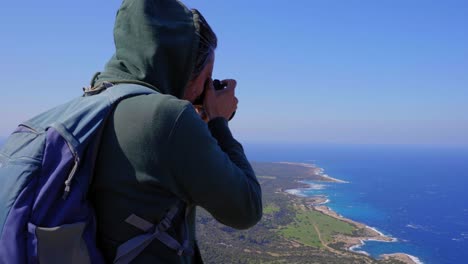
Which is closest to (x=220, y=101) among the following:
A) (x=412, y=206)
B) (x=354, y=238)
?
(x=354, y=238)

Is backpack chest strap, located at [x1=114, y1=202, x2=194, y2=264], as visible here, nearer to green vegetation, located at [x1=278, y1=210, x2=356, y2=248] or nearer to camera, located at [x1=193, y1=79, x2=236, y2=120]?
camera, located at [x1=193, y1=79, x2=236, y2=120]

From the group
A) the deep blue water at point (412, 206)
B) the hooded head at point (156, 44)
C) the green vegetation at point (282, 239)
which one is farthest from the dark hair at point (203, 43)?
the deep blue water at point (412, 206)

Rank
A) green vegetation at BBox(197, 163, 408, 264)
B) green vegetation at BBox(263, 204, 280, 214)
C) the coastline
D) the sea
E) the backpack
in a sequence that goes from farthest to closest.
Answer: green vegetation at BBox(263, 204, 280, 214) → the sea → the coastline → green vegetation at BBox(197, 163, 408, 264) → the backpack

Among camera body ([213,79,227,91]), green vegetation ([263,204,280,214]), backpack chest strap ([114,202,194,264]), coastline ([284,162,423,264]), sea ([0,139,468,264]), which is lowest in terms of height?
green vegetation ([263,204,280,214])

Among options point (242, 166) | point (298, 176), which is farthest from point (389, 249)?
point (298, 176)

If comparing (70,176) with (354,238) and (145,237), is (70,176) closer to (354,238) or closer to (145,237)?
(145,237)

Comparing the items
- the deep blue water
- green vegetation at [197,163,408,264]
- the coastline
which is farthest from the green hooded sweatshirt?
the deep blue water

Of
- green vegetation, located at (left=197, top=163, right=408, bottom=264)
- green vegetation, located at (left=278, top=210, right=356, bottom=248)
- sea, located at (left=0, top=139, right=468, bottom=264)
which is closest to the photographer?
green vegetation, located at (left=197, top=163, right=408, bottom=264)
